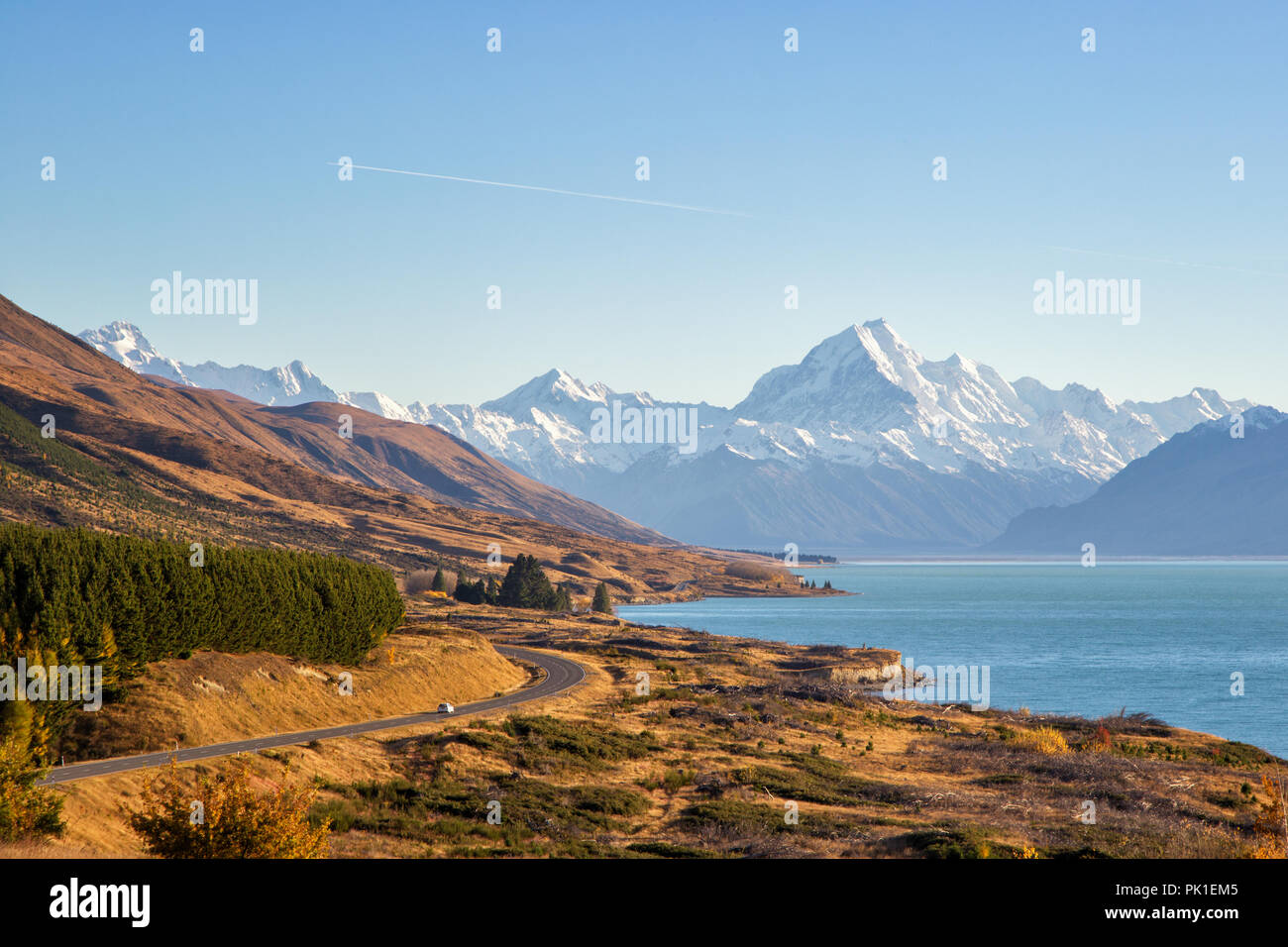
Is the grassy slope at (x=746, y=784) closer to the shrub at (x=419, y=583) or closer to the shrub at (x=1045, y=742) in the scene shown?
the shrub at (x=1045, y=742)

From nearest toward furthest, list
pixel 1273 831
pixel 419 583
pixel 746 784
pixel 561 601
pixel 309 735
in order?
pixel 1273 831
pixel 746 784
pixel 309 735
pixel 561 601
pixel 419 583

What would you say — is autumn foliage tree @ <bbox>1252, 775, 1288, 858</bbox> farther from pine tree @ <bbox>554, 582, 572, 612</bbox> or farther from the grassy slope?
pine tree @ <bbox>554, 582, 572, 612</bbox>

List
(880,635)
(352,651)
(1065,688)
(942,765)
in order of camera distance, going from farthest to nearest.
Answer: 1. (880,635)
2. (1065,688)
3. (352,651)
4. (942,765)

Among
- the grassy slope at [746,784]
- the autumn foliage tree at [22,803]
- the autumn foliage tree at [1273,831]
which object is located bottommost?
the grassy slope at [746,784]

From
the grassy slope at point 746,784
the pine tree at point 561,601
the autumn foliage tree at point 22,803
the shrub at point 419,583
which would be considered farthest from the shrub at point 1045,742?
the shrub at point 419,583

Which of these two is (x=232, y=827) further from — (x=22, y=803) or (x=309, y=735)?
(x=309, y=735)

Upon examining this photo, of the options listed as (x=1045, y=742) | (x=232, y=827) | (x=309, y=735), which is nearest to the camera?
(x=232, y=827)

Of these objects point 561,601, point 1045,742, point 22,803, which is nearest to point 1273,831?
point 22,803
